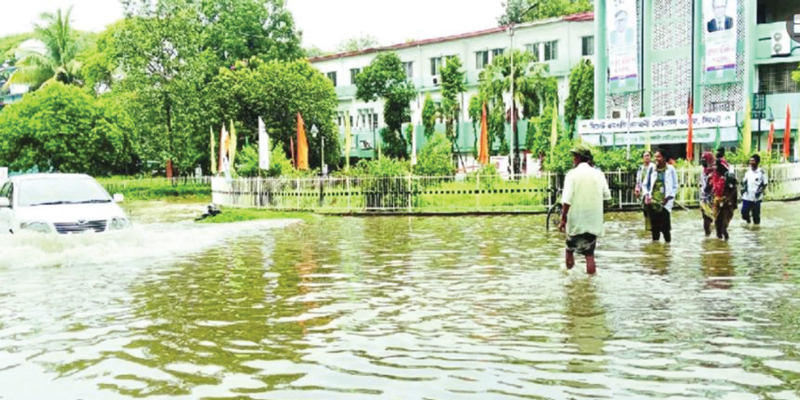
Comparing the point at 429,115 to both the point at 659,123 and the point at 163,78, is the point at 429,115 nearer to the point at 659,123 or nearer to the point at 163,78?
the point at 163,78

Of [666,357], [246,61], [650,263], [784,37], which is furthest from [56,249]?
[246,61]

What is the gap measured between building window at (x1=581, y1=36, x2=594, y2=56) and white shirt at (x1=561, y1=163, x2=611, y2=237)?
4249 cm

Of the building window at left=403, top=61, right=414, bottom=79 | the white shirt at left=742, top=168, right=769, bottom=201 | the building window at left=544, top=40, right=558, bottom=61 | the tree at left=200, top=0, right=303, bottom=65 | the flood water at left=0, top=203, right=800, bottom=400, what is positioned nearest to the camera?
the flood water at left=0, top=203, right=800, bottom=400

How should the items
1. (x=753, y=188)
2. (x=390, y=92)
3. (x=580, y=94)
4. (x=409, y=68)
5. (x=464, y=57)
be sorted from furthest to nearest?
1. (x=409, y=68)
2. (x=464, y=57)
3. (x=390, y=92)
4. (x=580, y=94)
5. (x=753, y=188)

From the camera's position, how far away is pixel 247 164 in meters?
29.9

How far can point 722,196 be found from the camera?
15398 mm

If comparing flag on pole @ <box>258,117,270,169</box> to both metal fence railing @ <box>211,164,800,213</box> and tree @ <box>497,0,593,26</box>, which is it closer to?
metal fence railing @ <box>211,164,800,213</box>

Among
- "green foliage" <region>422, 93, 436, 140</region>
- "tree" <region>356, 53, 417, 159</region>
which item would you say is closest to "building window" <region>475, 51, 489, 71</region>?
"green foliage" <region>422, 93, 436, 140</region>

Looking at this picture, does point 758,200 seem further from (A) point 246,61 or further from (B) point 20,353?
(A) point 246,61

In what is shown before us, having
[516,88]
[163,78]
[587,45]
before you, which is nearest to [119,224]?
[516,88]

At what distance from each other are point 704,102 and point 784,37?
480 centimetres

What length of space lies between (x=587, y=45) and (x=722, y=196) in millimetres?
37484

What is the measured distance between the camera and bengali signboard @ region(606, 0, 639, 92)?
4412 centimetres

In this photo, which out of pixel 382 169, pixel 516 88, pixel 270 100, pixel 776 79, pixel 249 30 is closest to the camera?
pixel 382 169
